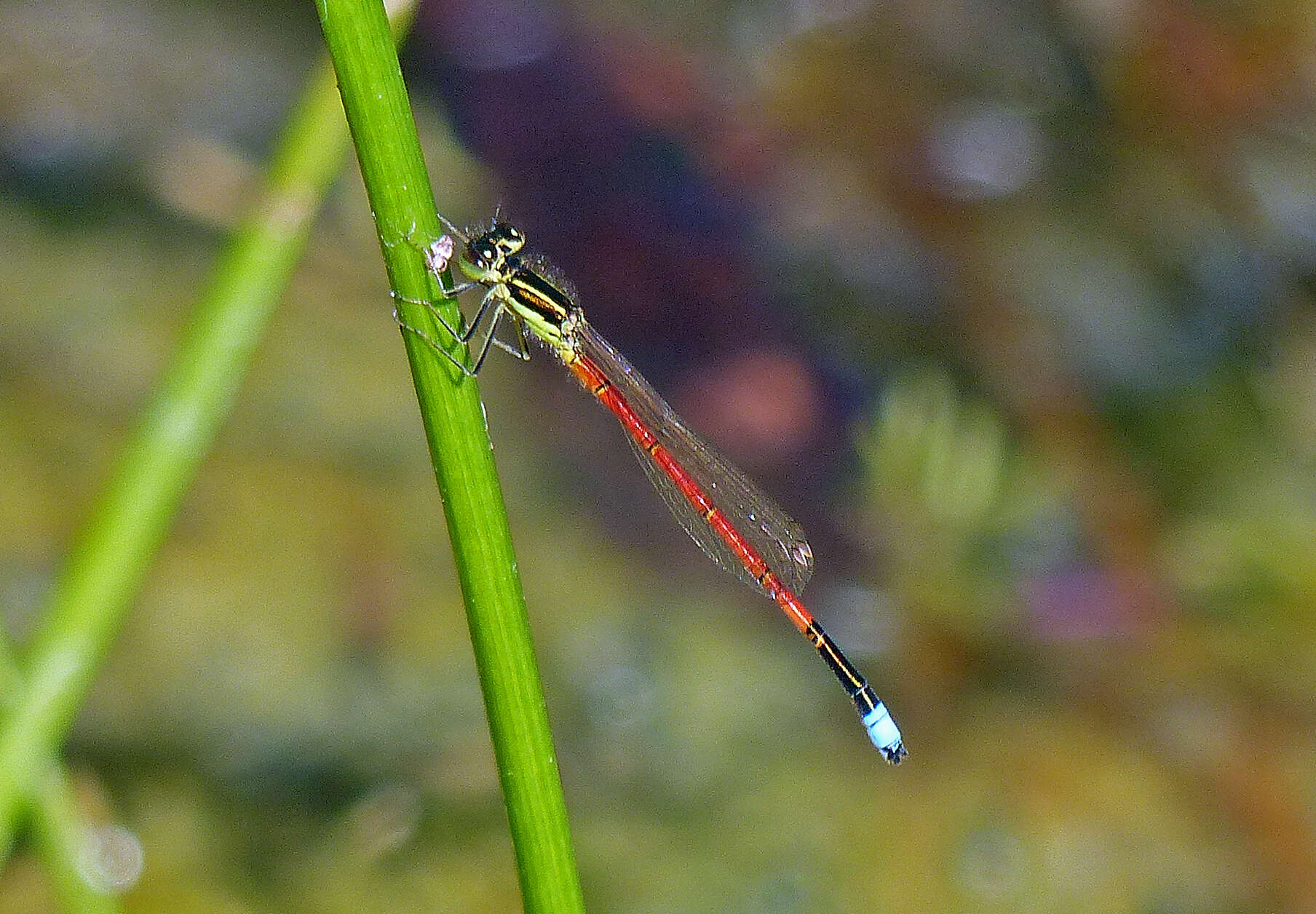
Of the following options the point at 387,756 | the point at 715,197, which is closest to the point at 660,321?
the point at 715,197

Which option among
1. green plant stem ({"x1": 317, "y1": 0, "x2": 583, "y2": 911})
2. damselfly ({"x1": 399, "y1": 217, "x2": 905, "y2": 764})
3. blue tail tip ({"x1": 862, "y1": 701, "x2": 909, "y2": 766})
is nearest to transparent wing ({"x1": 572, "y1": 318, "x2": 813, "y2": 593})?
damselfly ({"x1": 399, "y1": 217, "x2": 905, "y2": 764})

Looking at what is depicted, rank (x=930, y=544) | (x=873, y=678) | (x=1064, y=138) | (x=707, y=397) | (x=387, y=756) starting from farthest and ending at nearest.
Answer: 1. (x=1064, y=138)
2. (x=707, y=397)
3. (x=930, y=544)
4. (x=873, y=678)
5. (x=387, y=756)

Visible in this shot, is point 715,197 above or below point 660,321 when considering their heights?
above

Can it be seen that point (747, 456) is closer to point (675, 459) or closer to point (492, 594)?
point (675, 459)

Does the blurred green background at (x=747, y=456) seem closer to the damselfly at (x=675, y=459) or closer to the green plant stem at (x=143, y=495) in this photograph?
the damselfly at (x=675, y=459)

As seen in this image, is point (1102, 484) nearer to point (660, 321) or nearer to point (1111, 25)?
point (660, 321)

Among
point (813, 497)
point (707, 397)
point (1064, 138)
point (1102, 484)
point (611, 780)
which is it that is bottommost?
point (611, 780)

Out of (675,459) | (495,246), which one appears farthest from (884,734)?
(495,246)
